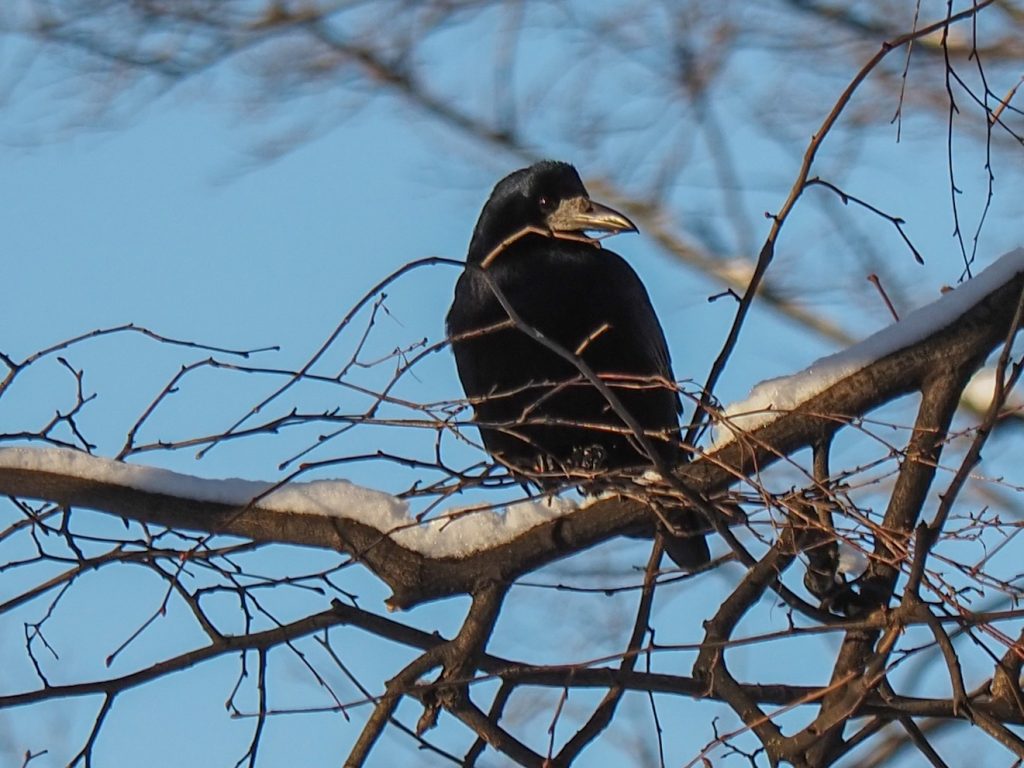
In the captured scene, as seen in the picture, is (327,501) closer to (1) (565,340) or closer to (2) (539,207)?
(1) (565,340)

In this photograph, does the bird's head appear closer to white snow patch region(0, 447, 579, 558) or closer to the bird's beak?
the bird's beak

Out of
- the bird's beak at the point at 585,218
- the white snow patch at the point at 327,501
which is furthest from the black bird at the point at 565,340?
the white snow patch at the point at 327,501

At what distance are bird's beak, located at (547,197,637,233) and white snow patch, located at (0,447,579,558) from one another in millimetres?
1677

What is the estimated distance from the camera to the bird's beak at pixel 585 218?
502 cm

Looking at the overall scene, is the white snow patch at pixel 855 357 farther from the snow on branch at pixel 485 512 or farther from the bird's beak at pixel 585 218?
the bird's beak at pixel 585 218

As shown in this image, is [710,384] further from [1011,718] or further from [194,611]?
[194,611]

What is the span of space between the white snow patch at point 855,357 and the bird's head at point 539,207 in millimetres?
1785

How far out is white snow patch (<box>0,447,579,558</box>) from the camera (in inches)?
136

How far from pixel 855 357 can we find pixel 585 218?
6.11 feet

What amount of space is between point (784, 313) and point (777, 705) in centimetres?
745

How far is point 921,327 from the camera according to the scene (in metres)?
3.39

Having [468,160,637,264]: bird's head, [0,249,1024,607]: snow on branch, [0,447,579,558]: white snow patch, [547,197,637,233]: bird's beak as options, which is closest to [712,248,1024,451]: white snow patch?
[0,249,1024,607]: snow on branch

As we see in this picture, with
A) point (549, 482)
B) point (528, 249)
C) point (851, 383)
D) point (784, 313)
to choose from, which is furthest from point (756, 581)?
point (784, 313)

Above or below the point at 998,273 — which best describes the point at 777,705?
below
